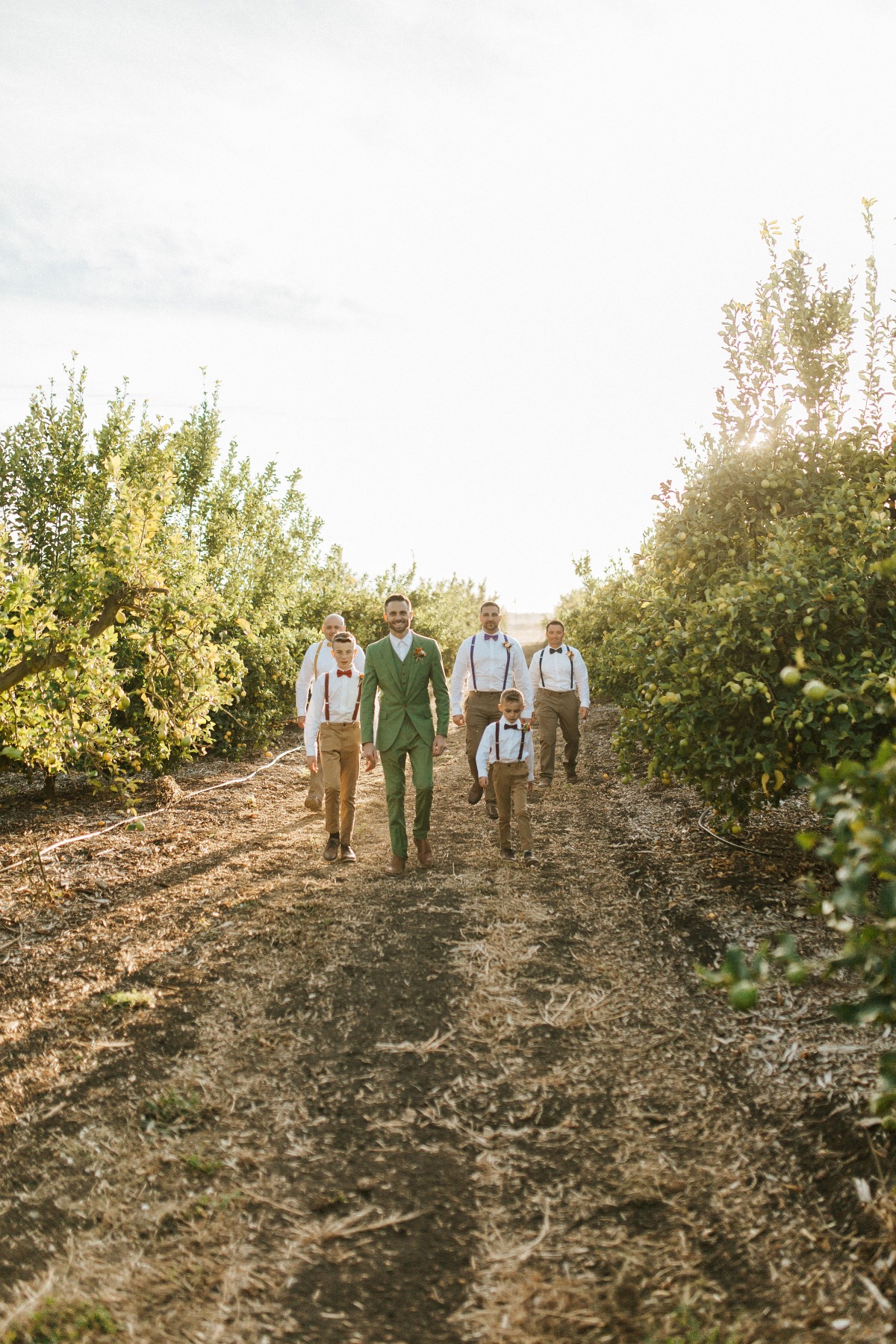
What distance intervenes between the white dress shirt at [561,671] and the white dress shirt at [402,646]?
3483mm

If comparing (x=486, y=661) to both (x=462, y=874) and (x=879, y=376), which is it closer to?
(x=462, y=874)

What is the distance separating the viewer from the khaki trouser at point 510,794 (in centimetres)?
744

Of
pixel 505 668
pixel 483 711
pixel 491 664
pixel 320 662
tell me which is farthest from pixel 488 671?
pixel 320 662

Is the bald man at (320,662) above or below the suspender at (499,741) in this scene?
above

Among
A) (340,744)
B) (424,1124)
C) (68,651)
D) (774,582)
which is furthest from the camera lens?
(340,744)

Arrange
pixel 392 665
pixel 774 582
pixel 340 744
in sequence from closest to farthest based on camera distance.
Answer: pixel 774 582 < pixel 392 665 < pixel 340 744

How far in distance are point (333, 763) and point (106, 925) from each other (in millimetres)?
2412

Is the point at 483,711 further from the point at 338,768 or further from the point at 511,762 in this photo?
the point at 338,768

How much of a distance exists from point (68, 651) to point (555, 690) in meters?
5.69

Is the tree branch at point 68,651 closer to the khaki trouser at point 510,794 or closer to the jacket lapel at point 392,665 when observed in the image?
the jacket lapel at point 392,665

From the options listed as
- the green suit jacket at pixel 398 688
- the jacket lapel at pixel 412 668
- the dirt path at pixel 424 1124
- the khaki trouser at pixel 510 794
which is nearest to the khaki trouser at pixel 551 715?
the khaki trouser at pixel 510 794

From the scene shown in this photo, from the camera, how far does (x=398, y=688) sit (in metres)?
7.26

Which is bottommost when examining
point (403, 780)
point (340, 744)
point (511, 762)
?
point (403, 780)

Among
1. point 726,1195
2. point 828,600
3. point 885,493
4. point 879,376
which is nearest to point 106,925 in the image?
point 726,1195
